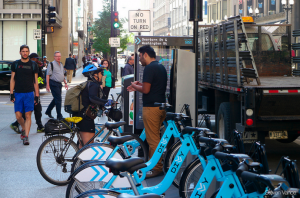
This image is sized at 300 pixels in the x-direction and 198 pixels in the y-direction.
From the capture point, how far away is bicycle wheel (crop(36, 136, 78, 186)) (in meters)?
5.54

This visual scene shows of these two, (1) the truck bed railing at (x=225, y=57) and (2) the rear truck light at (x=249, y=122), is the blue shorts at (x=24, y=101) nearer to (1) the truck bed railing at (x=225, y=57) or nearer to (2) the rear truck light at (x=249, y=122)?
(1) the truck bed railing at (x=225, y=57)

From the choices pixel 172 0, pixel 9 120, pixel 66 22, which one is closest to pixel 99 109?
pixel 9 120

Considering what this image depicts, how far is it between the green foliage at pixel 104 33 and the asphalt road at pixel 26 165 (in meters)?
37.0

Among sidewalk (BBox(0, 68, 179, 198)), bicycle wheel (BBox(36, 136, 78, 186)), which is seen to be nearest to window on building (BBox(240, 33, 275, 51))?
sidewalk (BBox(0, 68, 179, 198))

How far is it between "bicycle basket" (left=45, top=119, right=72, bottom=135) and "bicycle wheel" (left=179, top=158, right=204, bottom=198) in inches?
80.3

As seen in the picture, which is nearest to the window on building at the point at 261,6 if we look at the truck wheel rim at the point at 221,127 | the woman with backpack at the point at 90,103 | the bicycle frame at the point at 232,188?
the truck wheel rim at the point at 221,127

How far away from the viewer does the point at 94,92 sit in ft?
19.4

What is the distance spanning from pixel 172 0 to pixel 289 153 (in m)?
91.2

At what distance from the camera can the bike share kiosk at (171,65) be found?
636cm

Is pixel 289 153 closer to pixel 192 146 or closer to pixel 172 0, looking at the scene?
pixel 192 146

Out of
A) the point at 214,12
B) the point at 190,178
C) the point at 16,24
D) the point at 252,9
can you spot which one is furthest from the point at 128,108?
the point at 214,12

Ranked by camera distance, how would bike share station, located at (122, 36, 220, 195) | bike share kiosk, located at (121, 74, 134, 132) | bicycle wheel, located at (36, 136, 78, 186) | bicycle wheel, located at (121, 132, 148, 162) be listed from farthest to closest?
bike share kiosk, located at (121, 74, 134, 132), bike share station, located at (122, 36, 220, 195), bicycle wheel, located at (121, 132, 148, 162), bicycle wheel, located at (36, 136, 78, 186)

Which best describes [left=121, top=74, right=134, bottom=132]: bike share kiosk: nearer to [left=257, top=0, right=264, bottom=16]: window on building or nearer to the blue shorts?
the blue shorts

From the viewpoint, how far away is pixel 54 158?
5594 millimetres
